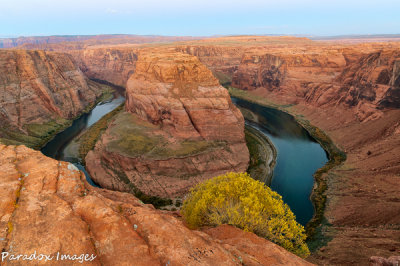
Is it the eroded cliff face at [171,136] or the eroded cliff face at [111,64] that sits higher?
the eroded cliff face at [111,64]

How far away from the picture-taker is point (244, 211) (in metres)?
20.3

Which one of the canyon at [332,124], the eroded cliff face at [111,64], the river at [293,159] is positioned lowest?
the river at [293,159]

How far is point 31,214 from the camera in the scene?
1299 centimetres

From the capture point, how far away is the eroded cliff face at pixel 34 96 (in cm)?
7569

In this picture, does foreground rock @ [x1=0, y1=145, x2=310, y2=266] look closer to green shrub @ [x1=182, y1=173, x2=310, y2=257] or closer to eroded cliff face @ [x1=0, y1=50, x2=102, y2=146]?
green shrub @ [x1=182, y1=173, x2=310, y2=257]

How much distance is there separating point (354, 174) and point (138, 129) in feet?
176

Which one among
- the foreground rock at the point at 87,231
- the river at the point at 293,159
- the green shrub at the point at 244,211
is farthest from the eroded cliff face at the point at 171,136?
the foreground rock at the point at 87,231

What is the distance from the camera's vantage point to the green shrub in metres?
20.6

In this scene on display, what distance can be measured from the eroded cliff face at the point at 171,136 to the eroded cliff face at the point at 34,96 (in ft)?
110

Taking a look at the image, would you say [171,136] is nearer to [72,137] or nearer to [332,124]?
[72,137]

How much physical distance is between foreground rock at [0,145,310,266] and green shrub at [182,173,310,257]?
314 centimetres

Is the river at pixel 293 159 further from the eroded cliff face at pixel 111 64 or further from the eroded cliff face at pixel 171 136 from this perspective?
the eroded cliff face at pixel 111 64

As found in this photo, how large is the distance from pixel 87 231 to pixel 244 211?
1290 centimetres

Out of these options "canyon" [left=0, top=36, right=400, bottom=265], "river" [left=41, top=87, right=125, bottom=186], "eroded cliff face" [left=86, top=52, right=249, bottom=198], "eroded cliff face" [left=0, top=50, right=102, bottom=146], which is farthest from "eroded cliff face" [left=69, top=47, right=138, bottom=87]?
"eroded cliff face" [left=86, top=52, right=249, bottom=198]
